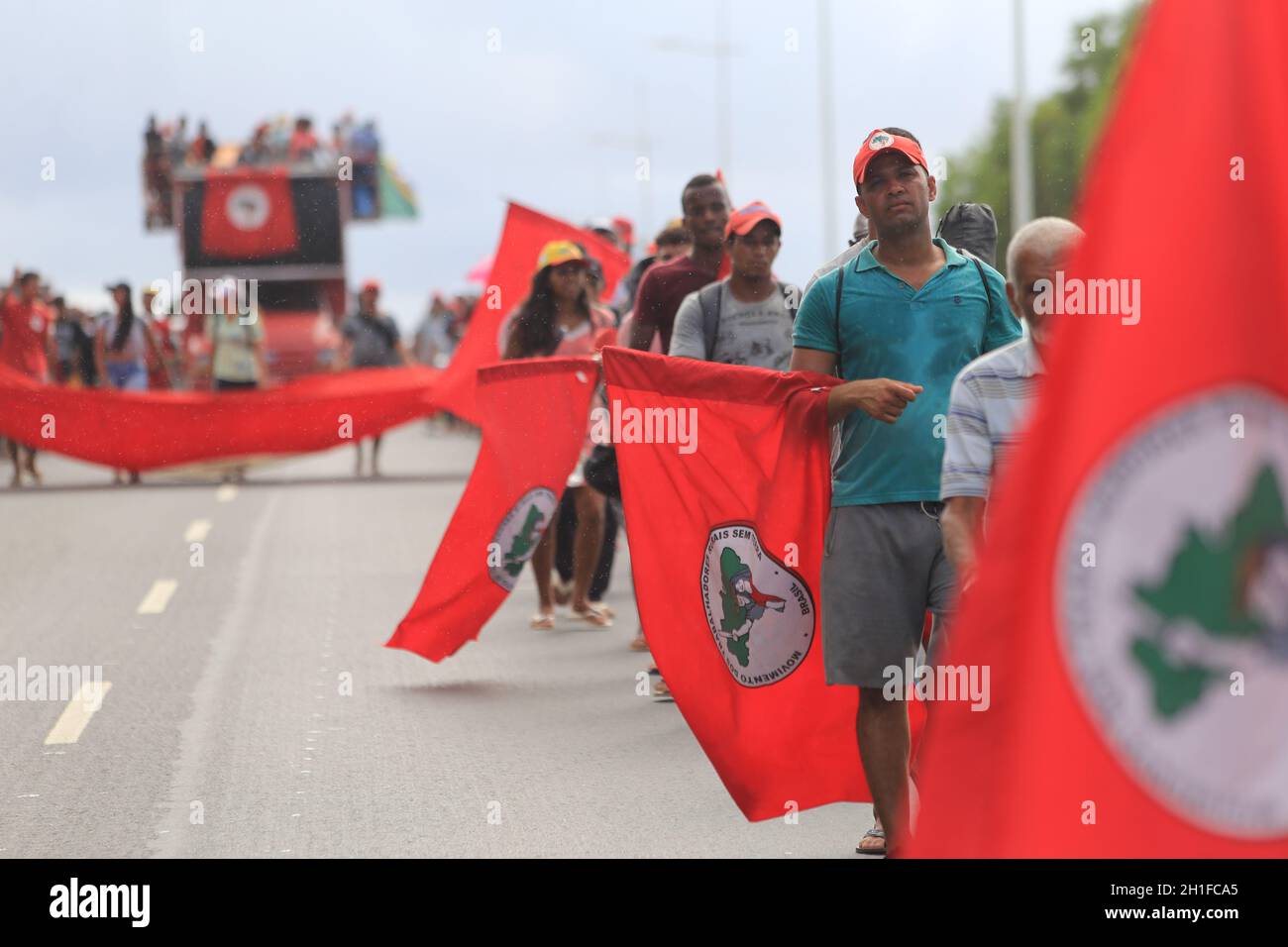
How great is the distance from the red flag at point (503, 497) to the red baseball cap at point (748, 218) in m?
1.95

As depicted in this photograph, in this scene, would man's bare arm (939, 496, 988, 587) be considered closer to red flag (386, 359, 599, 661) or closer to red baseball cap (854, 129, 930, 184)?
red baseball cap (854, 129, 930, 184)

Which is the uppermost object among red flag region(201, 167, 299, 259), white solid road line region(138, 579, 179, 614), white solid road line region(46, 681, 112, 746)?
red flag region(201, 167, 299, 259)

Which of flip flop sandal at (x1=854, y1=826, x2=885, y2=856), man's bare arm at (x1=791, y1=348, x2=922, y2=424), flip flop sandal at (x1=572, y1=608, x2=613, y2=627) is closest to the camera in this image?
man's bare arm at (x1=791, y1=348, x2=922, y2=424)

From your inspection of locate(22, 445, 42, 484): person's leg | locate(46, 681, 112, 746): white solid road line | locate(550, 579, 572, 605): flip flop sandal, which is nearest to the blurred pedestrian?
locate(22, 445, 42, 484): person's leg

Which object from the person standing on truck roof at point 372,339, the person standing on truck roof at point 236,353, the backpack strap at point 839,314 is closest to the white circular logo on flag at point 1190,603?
the backpack strap at point 839,314

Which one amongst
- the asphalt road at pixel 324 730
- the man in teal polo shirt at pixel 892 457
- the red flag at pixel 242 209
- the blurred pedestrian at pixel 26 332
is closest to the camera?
the man in teal polo shirt at pixel 892 457

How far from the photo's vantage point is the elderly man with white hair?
505 cm

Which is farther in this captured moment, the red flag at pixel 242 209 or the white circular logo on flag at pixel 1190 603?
the red flag at pixel 242 209

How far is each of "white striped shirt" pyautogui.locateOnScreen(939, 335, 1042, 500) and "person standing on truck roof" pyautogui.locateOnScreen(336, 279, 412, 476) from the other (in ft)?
64.1

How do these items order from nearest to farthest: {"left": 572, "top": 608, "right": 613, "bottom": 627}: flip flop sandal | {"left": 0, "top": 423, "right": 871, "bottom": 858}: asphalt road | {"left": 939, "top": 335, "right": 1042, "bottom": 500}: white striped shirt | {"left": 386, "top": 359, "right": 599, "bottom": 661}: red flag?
{"left": 939, "top": 335, "right": 1042, "bottom": 500}: white striped shirt < {"left": 0, "top": 423, "right": 871, "bottom": 858}: asphalt road < {"left": 386, "top": 359, "right": 599, "bottom": 661}: red flag < {"left": 572, "top": 608, "right": 613, "bottom": 627}: flip flop sandal

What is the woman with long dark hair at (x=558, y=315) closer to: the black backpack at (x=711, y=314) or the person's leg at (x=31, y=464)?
the black backpack at (x=711, y=314)

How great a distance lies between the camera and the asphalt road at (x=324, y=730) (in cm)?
680
